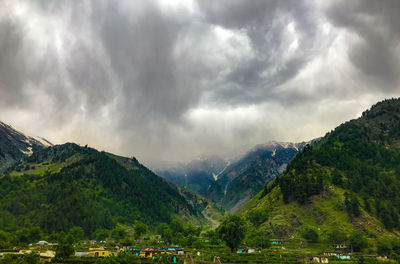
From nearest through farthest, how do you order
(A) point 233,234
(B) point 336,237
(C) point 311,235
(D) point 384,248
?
(D) point 384,248
(A) point 233,234
(B) point 336,237
(C) point 311,235

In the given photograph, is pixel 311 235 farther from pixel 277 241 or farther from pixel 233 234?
pixel 233 234

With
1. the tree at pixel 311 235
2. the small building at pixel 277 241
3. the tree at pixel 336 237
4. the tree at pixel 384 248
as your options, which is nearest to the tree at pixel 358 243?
the tree at pixel 384 248

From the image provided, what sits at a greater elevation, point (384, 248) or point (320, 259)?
point (320, 259)

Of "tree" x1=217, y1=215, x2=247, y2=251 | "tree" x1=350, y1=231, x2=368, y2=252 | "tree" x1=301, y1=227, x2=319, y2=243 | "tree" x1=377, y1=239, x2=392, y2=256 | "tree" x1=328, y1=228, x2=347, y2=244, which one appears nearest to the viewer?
"tree" x1=377, y1=239, x2=392, y2=256

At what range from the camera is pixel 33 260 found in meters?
81.2

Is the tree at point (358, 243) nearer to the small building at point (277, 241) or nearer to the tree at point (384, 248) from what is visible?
the tree at point (384, 248)

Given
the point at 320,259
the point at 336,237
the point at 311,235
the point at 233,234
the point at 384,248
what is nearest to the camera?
the point at 320,259

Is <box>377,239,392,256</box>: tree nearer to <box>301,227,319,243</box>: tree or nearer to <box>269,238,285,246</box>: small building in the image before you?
<box>301,227,319,243</box>: tree

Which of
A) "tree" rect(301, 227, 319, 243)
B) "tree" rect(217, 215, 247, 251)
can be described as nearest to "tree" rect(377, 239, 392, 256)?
"tree" rect(301, 227, 319, 243)

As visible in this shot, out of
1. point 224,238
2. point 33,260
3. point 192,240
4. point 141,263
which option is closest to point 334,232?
point 224,238

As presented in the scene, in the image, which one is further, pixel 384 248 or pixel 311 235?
pixel 311 235

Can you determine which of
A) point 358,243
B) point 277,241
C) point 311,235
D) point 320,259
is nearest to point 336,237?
point 358,243

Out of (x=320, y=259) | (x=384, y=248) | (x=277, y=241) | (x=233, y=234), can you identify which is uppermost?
(x=233, y=234)

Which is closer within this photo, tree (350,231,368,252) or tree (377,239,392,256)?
tree (377,239,392,256)
